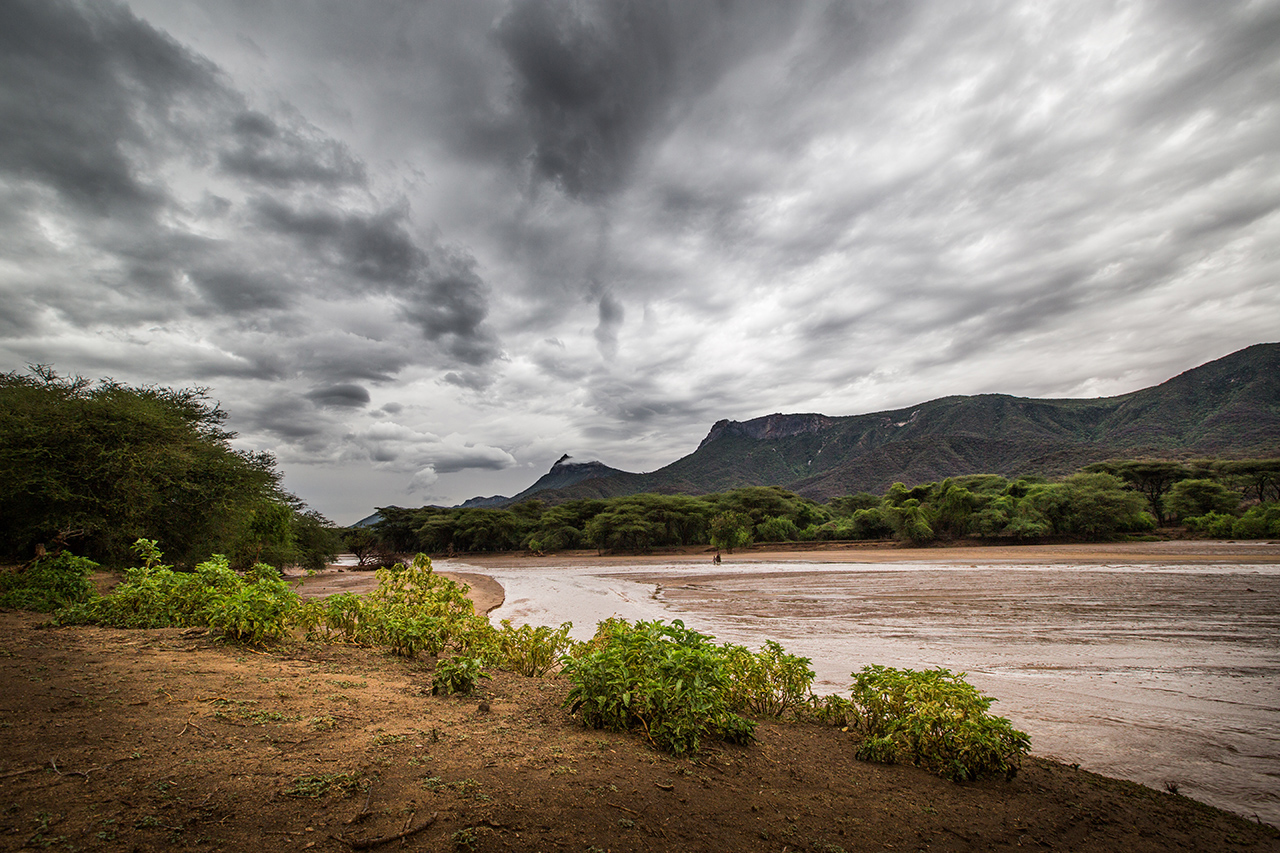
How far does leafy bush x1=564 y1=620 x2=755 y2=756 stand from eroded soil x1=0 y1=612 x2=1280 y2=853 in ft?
0.54

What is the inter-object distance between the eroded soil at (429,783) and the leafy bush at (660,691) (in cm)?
16

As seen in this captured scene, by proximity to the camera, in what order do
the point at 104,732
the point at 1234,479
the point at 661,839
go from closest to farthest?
the point at 661,839, the point at 104,732, the point at 1234,479

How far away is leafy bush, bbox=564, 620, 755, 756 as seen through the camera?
13.1 feet

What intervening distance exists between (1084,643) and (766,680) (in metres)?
9.84

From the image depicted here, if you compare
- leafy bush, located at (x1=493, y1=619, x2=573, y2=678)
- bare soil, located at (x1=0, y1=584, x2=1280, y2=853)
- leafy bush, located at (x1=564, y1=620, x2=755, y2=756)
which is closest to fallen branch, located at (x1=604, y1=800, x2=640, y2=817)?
bare soil, located at (x1=0, y1=584, x2=1280, y2=853)

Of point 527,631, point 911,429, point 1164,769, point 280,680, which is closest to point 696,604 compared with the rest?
point 527,631

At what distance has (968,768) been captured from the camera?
4.12 metres

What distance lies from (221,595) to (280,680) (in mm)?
2966

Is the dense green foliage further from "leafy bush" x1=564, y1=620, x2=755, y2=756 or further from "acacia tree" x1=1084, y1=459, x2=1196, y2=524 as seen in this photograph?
"acacia tree" x1=1084, y1=459, x2=1196, y2=524

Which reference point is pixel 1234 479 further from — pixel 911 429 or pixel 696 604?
pixel 911 429

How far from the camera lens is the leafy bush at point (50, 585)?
745 cm

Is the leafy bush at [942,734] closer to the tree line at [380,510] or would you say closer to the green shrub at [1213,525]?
the tree line at [380,510]

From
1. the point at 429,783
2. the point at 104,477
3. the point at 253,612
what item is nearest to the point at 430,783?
the point at 429,783

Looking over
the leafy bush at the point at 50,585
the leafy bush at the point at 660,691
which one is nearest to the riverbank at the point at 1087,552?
the leafy bush at the point at 660,691
